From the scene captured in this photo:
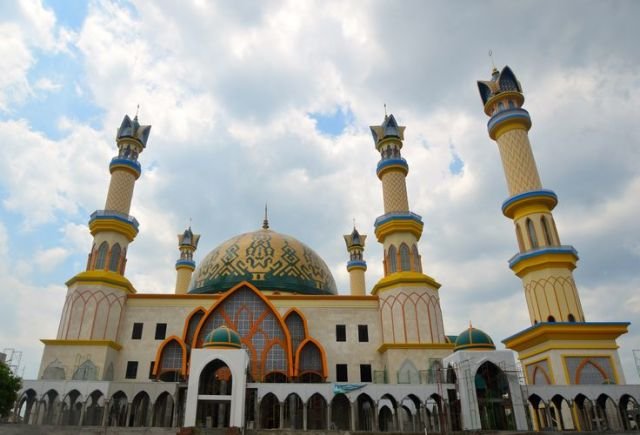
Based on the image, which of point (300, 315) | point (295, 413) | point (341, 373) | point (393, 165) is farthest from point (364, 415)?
point (393, 165)

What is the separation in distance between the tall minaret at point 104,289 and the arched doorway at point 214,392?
5293 millimetres

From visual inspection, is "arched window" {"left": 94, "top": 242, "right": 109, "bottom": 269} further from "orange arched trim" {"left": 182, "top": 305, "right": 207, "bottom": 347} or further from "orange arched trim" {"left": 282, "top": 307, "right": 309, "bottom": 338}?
"orange arched trim" {"left": 282, "top": 307, "right": 309, "bottom": 338}

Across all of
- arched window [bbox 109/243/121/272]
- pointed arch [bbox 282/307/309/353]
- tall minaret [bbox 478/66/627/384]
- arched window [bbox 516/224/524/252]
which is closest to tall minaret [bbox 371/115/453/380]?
tall minaret [bbox 478/66/627/384]

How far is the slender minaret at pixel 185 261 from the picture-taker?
1393 inches

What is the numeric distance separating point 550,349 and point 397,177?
12208 mm

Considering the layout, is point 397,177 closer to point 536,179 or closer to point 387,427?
point 536,179

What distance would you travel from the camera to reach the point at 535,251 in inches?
861

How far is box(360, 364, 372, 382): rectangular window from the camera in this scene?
23.6 metres

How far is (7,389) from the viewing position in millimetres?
18156

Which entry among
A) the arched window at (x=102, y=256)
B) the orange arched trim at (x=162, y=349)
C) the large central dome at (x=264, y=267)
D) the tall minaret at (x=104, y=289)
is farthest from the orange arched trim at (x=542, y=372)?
the arched window at (x=102, y=256)

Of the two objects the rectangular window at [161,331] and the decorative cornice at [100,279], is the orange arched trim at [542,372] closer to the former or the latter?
the rectangular window at [161,331]

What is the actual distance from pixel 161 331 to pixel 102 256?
4.99 metres

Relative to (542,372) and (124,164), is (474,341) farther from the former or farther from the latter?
(124,164)

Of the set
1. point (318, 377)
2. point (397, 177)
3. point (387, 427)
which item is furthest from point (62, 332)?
point (397, 177)
